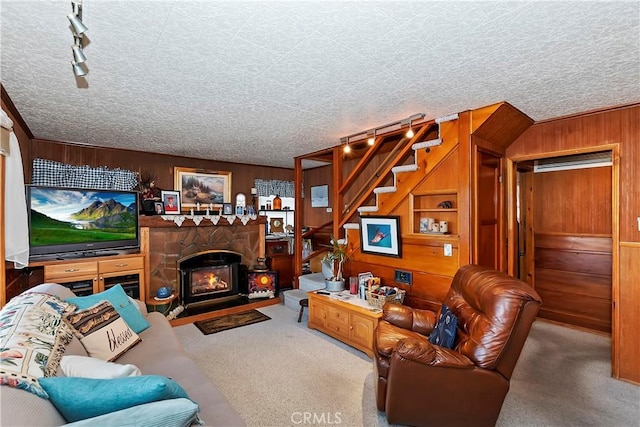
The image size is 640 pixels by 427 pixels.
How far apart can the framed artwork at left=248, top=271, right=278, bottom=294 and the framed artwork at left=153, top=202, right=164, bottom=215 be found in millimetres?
1740

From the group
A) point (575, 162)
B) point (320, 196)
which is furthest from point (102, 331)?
point (575, 162)

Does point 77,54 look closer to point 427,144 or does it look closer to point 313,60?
point 313,60

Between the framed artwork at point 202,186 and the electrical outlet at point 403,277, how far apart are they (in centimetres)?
364

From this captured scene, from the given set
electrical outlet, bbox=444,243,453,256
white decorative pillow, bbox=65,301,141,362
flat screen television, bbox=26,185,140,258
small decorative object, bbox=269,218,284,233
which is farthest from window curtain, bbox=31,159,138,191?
electrical outlet, bbox=444,243,453,256

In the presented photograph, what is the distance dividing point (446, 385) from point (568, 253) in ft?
10.9

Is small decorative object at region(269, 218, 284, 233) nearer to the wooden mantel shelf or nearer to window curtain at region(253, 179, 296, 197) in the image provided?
window curtain at region(253, 179, 296, 197)

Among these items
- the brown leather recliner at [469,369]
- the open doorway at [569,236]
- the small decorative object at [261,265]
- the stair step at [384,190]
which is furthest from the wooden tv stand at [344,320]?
the open doorway at [569,236]

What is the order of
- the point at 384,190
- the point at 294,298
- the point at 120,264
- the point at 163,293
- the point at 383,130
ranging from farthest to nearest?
the point at 294,298 → the point at 163,293 → the point at 120,264 → the point at 384,190 → the point at 383,130

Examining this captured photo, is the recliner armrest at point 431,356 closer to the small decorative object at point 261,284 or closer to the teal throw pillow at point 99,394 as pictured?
the teal throw pillow at point 99,394

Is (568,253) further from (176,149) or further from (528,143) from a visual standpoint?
(176,149)

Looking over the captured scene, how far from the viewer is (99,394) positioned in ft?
3.65

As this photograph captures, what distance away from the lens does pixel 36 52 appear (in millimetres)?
1829

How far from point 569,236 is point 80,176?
6.88 metres

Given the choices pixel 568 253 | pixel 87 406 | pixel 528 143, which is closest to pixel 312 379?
pixel 87 406
